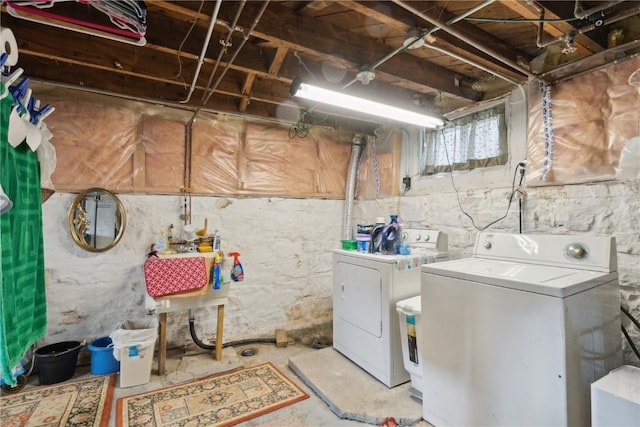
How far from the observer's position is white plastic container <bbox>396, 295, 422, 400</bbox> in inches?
80.3

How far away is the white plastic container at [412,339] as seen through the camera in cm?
204

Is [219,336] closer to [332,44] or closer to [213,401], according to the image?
[213,401]

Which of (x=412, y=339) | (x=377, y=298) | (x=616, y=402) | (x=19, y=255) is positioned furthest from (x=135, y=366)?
(x=616, y=402)

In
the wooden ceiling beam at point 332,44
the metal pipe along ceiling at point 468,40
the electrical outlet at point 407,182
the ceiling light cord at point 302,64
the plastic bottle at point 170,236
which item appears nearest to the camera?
the metal pipe along ceiling at point 468,40

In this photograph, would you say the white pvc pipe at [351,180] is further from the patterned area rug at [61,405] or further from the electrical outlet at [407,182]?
the patterned area rug at [61,405]

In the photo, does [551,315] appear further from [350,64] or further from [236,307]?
[236,307]

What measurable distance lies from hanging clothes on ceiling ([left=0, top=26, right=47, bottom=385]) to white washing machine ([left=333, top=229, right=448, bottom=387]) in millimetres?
1906

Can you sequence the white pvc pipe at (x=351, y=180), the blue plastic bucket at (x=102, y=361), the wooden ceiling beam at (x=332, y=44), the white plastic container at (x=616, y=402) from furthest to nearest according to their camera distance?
the white pvc pipe at (x=351, y=180) → the blue plastic bucket at (x=102, y=361) → the wooden ceiling beam at (x=332, y=44) → the white plastic container at (x=616, y=402)

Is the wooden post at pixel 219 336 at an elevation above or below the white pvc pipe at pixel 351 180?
below

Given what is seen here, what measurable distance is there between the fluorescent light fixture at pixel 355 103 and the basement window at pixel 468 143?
30 cm

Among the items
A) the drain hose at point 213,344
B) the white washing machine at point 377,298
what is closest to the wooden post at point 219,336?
the drain hose at point 213,344

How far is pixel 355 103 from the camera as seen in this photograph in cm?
229

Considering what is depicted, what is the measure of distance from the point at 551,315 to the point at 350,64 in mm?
1773

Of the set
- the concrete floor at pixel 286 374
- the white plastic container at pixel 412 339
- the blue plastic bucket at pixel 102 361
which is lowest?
the concrete floor at pixel 286 374
